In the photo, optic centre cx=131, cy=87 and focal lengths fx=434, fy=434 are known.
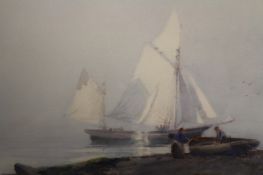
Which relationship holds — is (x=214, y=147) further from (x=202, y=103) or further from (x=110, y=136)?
(x=110, y=136)

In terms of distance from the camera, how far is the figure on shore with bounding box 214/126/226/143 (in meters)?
2.20

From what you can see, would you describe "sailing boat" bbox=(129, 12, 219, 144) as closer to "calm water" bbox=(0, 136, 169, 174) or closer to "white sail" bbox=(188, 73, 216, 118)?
"white sail" bbox=(188, 73, 216, 118)

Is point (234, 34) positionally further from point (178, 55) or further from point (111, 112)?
point (111, 112)

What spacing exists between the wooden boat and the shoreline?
27 millimetres

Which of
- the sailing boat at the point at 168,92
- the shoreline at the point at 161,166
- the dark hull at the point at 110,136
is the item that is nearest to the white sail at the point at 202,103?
the sailing boat at the point at 168,92

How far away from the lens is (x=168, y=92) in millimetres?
2199

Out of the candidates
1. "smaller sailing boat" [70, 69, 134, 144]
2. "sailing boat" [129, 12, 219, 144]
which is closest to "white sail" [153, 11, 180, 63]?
"sailing boat" [129, 12, 219, 144]

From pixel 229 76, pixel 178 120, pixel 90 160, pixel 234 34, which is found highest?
pixel 234 34

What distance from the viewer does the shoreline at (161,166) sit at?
7.03 ft

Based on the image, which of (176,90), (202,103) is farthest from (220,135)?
(176,90)

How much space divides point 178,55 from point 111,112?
1.47 feet

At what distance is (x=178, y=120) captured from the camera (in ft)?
7.22

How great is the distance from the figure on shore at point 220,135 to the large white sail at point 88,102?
1.93 ft

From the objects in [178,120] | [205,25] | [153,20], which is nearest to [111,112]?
[178,120]
